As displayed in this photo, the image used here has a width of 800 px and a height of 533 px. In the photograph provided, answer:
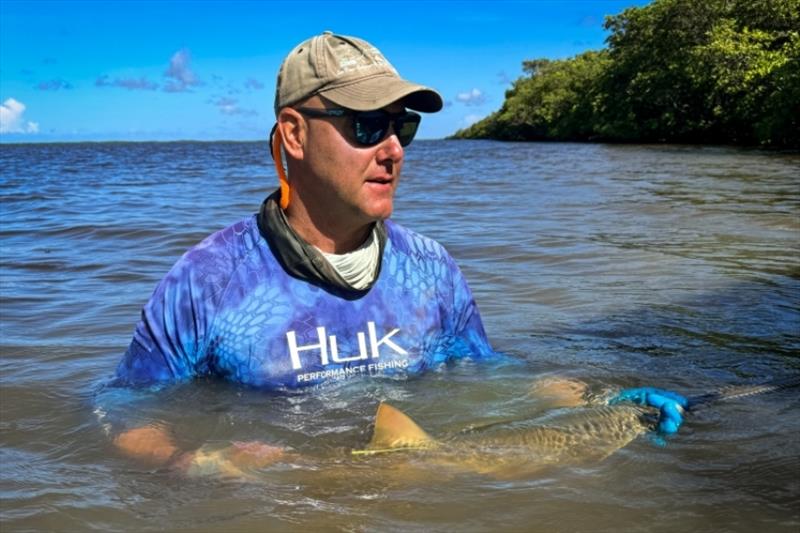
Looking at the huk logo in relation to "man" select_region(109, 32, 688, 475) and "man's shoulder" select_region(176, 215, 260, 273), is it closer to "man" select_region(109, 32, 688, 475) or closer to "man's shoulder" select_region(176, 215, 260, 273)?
"man" select_region(109, 32, 688, 475)

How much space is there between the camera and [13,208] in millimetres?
14828

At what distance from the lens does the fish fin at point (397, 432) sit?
2830 millimetres

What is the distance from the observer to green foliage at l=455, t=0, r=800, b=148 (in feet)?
122

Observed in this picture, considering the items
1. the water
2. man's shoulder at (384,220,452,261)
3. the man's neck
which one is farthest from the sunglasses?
the water

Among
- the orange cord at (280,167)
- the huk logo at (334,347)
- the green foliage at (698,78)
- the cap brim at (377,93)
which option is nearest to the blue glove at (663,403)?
the huk logo at (334,347)

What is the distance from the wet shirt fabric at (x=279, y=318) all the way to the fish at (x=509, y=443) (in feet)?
1.67

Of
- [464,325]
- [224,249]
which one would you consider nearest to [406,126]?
[224,249]

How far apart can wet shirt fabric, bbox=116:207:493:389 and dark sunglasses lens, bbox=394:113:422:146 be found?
54cm

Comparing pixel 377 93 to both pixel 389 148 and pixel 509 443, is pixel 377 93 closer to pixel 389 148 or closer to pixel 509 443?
pixel 389 148

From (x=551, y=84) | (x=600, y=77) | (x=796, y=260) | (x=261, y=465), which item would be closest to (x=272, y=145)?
(x=261, y=465)

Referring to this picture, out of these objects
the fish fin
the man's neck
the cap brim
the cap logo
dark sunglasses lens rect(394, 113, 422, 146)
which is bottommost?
the fish fin

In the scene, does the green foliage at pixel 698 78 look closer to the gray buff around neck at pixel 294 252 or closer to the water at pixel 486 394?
the water at pixel 486 394

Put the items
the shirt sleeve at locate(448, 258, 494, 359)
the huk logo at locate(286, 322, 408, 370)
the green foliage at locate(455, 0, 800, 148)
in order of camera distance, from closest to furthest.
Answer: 1. the huk logo at locate(286, 322, 408, 370)
2. the shirt sleeve at locate(448, 258, 494, 359)
3. the green foliage at locate(455, 0, 800, 148)

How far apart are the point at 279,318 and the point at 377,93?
1028 mm
